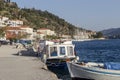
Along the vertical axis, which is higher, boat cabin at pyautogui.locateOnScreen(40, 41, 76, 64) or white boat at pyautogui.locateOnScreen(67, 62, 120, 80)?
boat cabin at pyautogui.locateOnScreen(40, 41, 76, 64)

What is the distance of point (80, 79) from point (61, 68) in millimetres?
8774

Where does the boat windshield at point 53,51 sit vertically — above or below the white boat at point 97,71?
above

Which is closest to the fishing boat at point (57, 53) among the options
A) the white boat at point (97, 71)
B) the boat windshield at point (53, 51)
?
the boat windshield at point (53, 51)

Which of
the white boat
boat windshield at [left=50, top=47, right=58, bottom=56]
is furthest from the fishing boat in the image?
the white boat

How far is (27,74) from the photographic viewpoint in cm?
2923

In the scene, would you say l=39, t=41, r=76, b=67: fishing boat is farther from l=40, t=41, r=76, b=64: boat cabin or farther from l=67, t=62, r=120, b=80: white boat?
l=67, t=62, r=120, b=80: white boat

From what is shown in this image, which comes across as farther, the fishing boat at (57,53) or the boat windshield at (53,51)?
the boat windshield at (53,51)

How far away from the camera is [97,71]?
2528cm

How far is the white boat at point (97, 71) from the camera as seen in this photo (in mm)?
24297

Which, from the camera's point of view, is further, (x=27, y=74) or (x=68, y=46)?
(x=68, y=46)

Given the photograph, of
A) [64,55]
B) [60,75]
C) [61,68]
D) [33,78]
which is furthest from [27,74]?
[64,55]

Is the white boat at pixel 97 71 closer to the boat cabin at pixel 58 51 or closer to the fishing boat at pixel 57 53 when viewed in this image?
the fishing boat at pixel 57 53

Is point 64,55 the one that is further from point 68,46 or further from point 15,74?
point 15,74

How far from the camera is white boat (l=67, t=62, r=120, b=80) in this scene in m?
24.3
